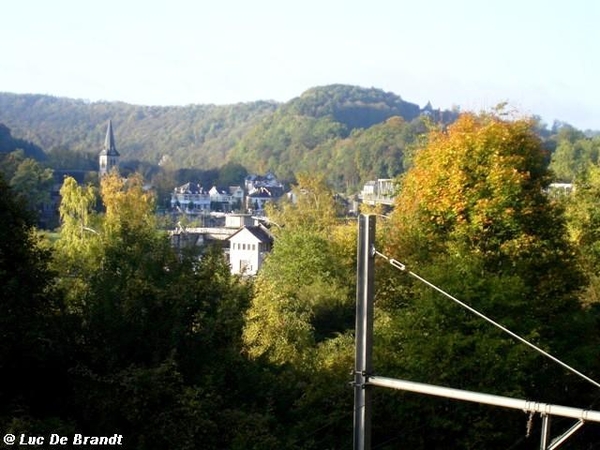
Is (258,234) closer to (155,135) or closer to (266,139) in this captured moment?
(266,139)

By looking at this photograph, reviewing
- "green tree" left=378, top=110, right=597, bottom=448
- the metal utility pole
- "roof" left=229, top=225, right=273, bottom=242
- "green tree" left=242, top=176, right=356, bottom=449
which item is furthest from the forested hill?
the metal utility pole

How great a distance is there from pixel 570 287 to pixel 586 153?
6403 centimetres

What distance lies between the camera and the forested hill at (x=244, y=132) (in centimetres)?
14050

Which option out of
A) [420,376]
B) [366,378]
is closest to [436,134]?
[420,376]

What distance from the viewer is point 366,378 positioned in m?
6.08

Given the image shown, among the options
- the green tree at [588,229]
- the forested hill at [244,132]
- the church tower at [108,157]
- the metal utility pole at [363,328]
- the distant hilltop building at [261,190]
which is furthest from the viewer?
the forested hill at [244,132]

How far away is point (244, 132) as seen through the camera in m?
180

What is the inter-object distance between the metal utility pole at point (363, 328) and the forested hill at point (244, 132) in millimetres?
113787

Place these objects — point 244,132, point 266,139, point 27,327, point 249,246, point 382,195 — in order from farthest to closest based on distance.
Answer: point 244,132
point 266,139
point 249,246
point 382,195
point 27,327

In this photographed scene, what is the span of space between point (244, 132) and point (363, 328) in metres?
175

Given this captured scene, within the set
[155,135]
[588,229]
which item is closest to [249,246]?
[588,229]

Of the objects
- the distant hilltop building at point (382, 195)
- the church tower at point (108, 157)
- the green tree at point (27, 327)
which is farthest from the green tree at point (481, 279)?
the church tower at point (108, 157)

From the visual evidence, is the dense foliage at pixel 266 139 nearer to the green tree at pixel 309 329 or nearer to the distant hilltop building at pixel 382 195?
the distant hilltop building at pixel 382 195

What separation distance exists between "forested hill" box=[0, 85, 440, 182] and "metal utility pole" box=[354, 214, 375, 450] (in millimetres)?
113787
